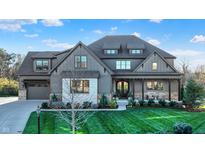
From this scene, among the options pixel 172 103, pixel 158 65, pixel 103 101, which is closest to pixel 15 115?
pixel 103 101

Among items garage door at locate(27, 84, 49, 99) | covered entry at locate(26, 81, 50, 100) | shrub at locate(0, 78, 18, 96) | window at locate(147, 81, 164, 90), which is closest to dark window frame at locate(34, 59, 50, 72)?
covered entry at locate(26, 81, 50, 100)

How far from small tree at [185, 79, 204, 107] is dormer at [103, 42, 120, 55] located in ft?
20.3

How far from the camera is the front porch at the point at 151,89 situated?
20.8 metres

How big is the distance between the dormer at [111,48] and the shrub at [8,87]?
21.3 ft

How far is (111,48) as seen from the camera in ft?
71.7

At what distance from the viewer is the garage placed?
20.6m

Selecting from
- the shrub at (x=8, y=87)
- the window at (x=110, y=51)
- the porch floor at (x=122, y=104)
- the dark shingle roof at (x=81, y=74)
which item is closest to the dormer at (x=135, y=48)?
the window at (x=110, y=51)

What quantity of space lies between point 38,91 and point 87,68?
392 centimetres

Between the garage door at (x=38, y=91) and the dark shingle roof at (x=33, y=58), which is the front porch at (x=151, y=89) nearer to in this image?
the dark shingle roof at (x=33, y=58)

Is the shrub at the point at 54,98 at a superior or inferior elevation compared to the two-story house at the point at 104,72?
inferior

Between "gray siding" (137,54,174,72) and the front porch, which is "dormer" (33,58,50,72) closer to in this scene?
the front porch
